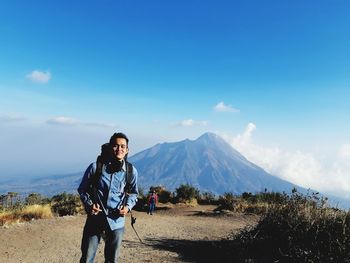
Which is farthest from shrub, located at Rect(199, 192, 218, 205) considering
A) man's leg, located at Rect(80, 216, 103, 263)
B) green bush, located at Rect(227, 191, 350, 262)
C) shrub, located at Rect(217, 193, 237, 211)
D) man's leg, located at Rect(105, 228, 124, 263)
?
man's leg, located at Rect(80, 216, 103, 263)

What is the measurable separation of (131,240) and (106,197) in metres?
6.99

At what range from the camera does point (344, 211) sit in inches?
339

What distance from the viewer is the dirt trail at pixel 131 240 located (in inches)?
377

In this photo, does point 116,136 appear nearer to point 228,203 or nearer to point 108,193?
point 108,193

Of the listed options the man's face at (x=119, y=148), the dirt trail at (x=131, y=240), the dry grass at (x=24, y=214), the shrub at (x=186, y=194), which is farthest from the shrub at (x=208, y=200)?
the man's face at (x=119, y=148)

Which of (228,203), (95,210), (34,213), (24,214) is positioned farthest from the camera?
(228,203)

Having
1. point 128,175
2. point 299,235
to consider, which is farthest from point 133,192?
point 299,235

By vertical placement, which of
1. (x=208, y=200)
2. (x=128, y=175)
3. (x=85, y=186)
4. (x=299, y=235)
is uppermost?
(x=128, y=175)

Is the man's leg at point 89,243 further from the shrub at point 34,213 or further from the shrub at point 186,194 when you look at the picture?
the shrub at point 186,194

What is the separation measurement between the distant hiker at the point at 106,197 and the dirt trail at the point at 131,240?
436cm

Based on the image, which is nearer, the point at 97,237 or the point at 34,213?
the point at 97,237

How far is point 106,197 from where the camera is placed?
4.98 metres

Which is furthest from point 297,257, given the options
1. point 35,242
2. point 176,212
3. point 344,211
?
point 176,212

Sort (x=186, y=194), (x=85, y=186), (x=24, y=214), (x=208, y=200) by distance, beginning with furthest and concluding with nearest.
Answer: (x=208, y=200)
(x=186, y=194)
(x=24, y=214)
(x=85, y=186)
